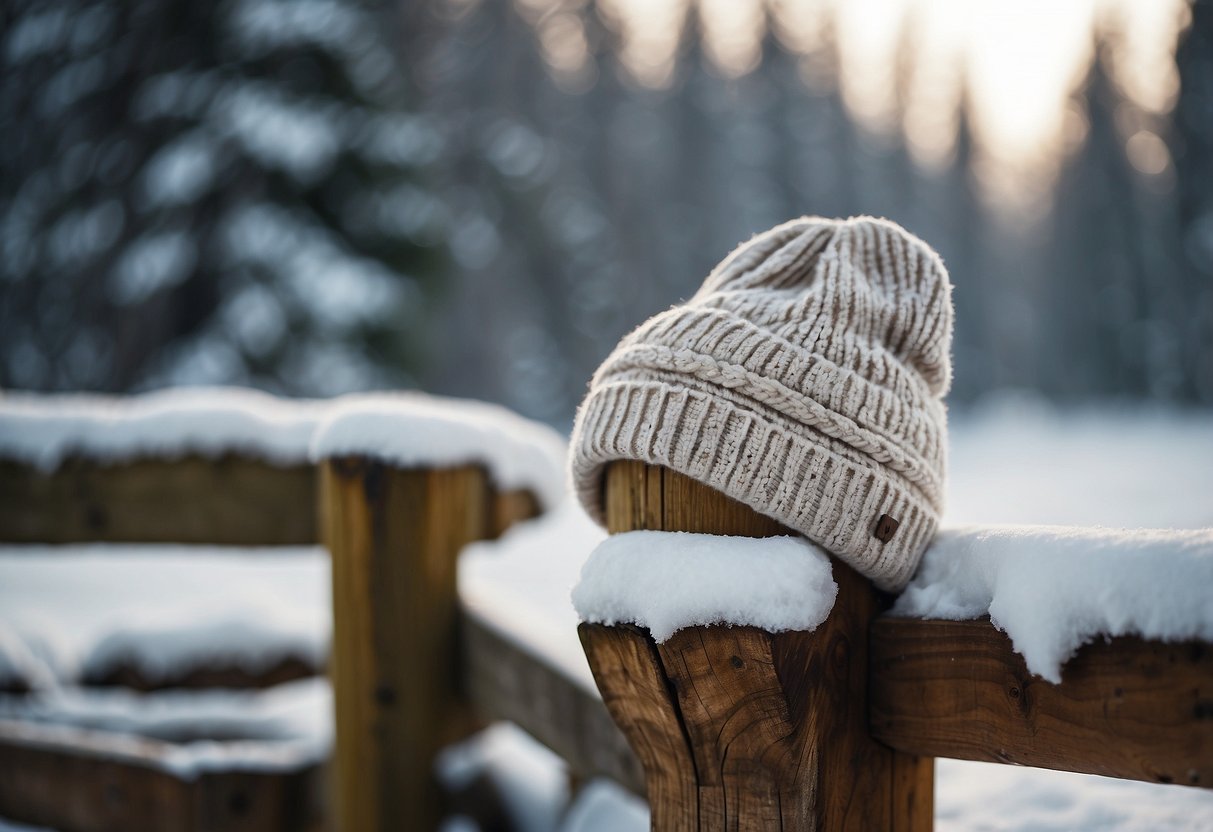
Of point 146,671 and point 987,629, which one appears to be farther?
point 146,671

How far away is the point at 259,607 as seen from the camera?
2.59 meters

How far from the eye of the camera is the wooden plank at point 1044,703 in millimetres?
721

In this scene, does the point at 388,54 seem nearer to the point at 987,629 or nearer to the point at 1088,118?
the point at 987,629

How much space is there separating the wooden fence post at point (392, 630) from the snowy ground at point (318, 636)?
0.36 feet

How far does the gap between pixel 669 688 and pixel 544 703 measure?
555 mm

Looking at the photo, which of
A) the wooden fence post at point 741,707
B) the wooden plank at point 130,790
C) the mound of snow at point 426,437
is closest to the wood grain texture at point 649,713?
the wooden fence post at point 741,707

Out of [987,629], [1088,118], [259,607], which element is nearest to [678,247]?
[1088,118]

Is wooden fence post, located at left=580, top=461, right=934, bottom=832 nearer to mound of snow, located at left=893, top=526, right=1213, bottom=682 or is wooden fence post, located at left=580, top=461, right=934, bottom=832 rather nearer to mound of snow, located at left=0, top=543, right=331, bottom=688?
mound of snow, located at left=893, top=526, right=1213, bottom=682

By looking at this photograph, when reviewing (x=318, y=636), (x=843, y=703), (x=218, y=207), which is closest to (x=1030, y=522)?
(x=318, y=636)

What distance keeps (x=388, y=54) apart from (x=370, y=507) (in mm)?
7492

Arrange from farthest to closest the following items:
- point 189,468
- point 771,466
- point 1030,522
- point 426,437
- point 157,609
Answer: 1. point 1030,522
2. point 157,609
3. point 189,468
4. point 426,437
5. point 771,466

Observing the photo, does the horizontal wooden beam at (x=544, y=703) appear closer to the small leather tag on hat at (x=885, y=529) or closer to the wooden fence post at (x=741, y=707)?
the wooden fence post at (x=741, y=707)

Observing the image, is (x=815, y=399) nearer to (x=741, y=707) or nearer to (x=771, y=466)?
(x=771, y=466)

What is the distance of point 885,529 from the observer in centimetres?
90
